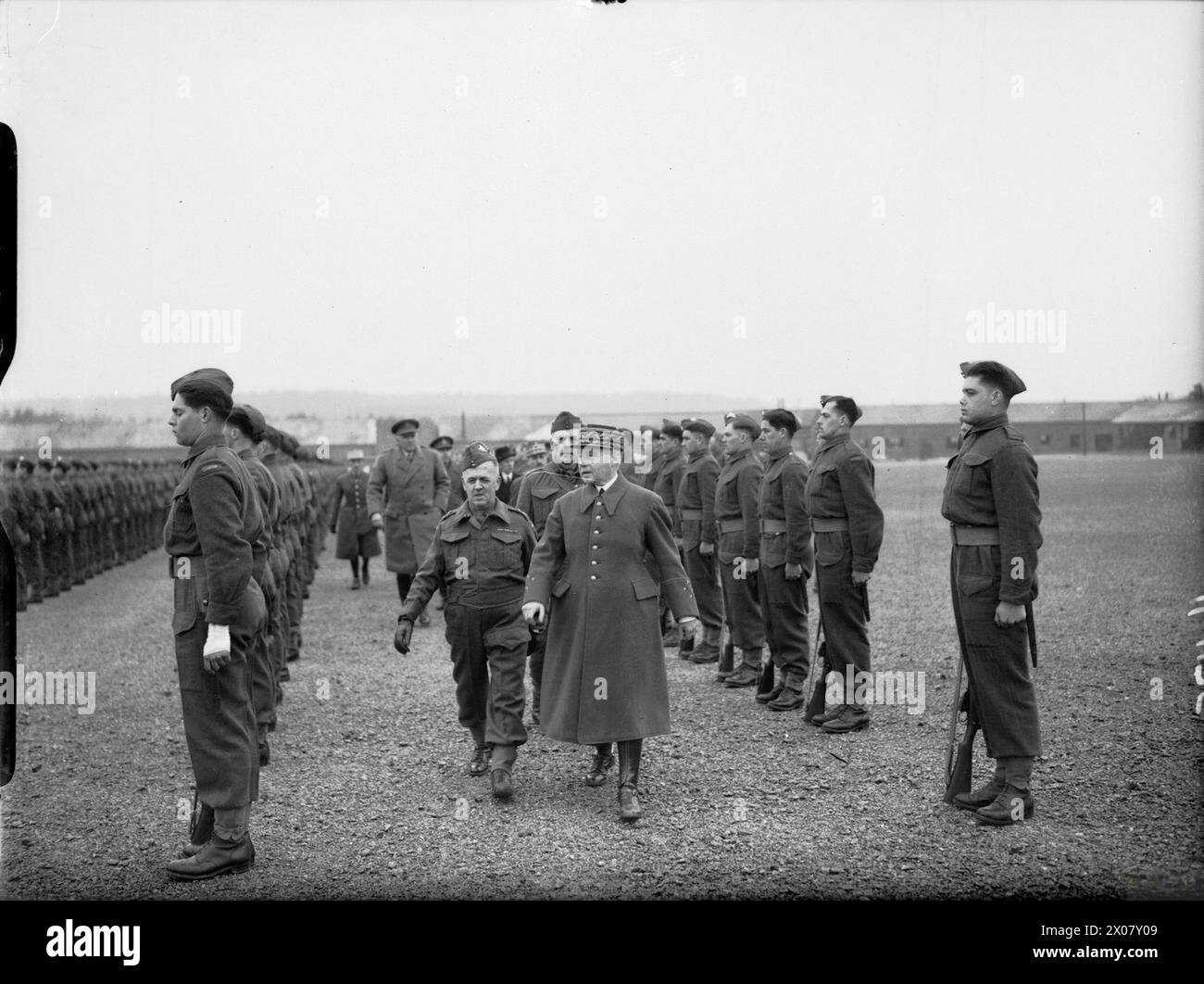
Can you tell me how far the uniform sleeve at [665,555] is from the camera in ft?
19.0

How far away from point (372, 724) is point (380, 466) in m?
5.72

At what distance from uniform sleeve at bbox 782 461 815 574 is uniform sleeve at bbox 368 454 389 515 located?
626cm

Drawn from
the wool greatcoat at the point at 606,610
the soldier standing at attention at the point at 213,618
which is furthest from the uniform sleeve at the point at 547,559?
the soldier standing at attention at the point at 213,618

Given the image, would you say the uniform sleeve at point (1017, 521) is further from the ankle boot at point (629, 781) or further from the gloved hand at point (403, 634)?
the gloved hand at point (403, 634)

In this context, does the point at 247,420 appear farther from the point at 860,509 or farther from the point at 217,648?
the point at 860,509

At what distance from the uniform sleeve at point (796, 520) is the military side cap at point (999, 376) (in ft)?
8.64

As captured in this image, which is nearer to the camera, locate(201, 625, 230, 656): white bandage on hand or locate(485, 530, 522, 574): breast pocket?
locate(201, 625, 230, 656): white bandage on hand

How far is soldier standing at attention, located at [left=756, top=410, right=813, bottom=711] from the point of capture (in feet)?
26.8

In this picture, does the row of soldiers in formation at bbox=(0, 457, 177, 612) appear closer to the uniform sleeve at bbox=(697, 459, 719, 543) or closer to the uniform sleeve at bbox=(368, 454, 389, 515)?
the uniform sleeve at bbox=(368, 454, 389, 515)

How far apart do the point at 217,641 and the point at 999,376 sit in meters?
4.05

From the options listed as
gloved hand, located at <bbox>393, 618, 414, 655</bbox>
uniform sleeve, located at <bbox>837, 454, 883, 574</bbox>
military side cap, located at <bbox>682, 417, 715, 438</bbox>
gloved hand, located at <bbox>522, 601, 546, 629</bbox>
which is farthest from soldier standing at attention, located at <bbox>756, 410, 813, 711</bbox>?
gloved hand, located at <bbox>393, 618, 414, 655</bbox>

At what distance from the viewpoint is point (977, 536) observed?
5512mm
